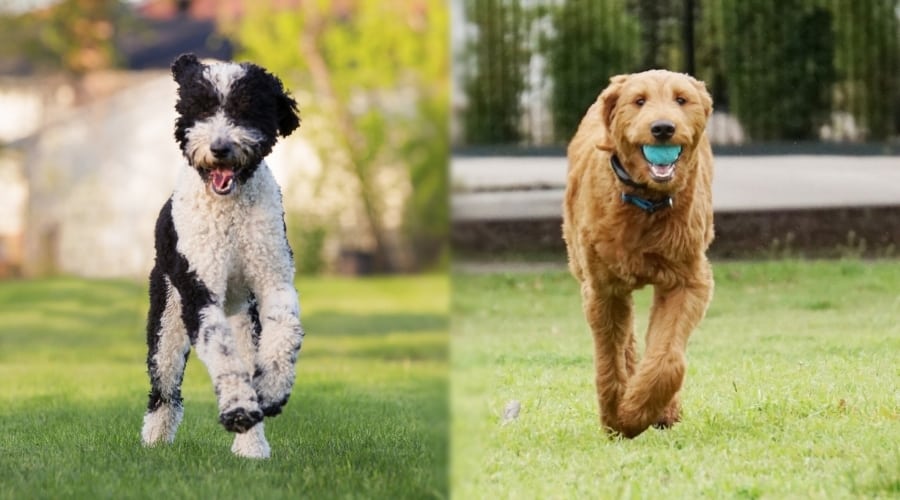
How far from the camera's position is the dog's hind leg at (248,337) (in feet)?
12.3

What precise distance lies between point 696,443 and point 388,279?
12.7 m

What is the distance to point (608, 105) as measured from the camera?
353cm

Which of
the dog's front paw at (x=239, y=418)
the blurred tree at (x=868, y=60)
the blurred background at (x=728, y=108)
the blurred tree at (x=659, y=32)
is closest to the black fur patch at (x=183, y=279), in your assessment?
the dog's front paw at (x=239, y=418)

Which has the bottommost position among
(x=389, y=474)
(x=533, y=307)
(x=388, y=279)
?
(x=388, y=279)

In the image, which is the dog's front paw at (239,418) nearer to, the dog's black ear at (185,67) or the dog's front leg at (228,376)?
the dog's front leg at (228,376)

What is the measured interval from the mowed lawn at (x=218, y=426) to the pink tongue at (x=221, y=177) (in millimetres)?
741

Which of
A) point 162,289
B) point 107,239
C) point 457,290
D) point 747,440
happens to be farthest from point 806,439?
point 107,239

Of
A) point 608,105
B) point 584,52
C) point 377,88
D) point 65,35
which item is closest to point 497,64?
point 584,52

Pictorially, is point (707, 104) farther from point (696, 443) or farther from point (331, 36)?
point (331, 36)

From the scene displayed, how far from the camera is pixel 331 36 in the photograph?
17.8 m

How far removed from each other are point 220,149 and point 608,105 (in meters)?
0.97

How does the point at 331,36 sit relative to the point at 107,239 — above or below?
above

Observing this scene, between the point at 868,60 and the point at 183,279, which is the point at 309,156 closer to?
the point at 868,60

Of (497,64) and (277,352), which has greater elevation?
(497,64)
